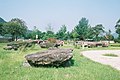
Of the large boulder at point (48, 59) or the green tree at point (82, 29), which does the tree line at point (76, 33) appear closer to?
the green tree at point (82, 29)

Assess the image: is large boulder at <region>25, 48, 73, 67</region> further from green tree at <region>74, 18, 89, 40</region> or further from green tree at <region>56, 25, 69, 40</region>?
green tree at <region>74, 18, 89, 40</region>

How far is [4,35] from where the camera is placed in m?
86.2

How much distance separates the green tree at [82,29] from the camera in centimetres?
9831

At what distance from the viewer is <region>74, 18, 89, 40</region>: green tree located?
98.3 meters

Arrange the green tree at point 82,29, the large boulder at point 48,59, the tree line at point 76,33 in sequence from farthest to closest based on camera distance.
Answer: the green tree at point 82,29, the tree line at point 76,33, the large boulder at point 48,59

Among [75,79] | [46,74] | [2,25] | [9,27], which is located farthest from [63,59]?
[2,25]

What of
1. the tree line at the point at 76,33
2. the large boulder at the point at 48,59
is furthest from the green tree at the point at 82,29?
the large boulder at the point at 48,59

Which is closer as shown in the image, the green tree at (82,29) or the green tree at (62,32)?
the green tree at (62,32)

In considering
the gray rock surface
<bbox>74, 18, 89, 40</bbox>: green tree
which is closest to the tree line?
<bbox>74, 18, 89, 40</bbox>: green tree

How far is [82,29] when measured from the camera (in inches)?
4031

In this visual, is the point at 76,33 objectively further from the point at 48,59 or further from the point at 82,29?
the point at 48,59

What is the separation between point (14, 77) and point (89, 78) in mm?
2600

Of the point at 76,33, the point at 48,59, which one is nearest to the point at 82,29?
the point at 76,33

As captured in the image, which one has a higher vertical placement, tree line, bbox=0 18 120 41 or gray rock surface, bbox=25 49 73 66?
tree line, bbox=0 18 120 41
